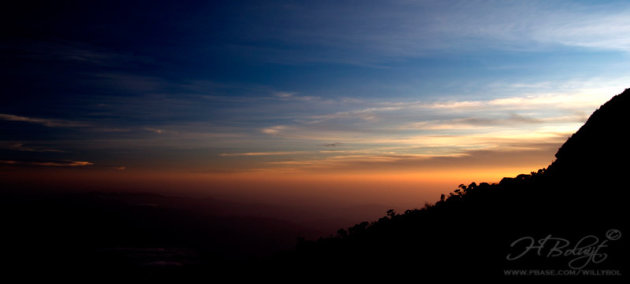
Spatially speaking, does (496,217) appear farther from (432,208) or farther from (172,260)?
(172,260)

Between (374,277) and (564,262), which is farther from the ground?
(564,262)

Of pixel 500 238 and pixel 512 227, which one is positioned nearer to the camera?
pixel 500 238

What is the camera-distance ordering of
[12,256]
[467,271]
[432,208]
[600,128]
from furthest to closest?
1. [12,256]
2. [432,208]
3. [600,128]
4. [467,271]

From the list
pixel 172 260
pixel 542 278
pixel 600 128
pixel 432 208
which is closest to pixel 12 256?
pixel 172 260

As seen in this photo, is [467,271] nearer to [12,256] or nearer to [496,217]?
[496,217]

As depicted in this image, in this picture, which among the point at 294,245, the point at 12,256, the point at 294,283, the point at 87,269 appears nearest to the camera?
the point at 294,283

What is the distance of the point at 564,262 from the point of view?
378 inches

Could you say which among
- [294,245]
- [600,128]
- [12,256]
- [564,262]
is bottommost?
[12,256]

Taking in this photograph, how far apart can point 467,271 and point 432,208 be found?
8.24m

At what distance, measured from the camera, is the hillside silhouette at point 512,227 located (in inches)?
402

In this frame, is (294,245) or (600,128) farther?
(294,245)

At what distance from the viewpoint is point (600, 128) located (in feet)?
52.3

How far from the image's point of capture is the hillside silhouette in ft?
33.5

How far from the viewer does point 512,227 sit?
475 inches
